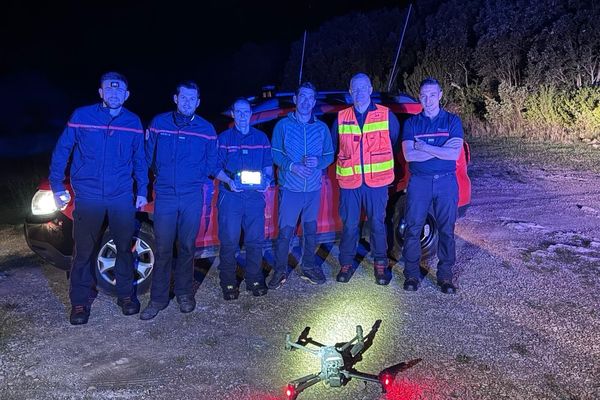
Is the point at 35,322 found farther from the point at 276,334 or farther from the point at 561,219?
the point at 561,219

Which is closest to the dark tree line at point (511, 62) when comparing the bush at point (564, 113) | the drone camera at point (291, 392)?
the bush at point (564, 113)

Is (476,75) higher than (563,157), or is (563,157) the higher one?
(476,75)

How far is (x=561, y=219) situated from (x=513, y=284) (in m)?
2.35

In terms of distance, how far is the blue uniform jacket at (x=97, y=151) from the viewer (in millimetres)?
4152

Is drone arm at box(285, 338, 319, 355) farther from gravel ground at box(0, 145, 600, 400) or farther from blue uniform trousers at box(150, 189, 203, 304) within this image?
blue uniform trousers at box(150, 189, 203, 304)

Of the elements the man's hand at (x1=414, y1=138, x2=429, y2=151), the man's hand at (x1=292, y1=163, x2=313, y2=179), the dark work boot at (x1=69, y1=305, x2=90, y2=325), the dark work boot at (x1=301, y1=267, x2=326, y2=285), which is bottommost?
the dark work boot at (x1=69, y1=305, x2=90, y2=325)

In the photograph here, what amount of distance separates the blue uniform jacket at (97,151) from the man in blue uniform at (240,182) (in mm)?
759

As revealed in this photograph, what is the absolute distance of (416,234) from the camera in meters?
5.11

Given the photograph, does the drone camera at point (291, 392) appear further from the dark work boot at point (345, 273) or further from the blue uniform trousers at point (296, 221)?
the dark work boot at point (345, 273)

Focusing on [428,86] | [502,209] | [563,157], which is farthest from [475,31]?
[428,86]

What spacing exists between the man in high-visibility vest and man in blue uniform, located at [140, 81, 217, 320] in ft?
4.04

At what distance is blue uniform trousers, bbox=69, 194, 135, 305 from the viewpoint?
4285 millimetres

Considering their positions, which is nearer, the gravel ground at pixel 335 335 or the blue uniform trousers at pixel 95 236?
the gravel ground at pixel 335 335

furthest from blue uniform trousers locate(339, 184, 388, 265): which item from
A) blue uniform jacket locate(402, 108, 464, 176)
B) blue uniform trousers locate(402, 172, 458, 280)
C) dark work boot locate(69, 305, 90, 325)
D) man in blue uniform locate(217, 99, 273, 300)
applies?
dark work boot locate(69, 305, 90, 325)
